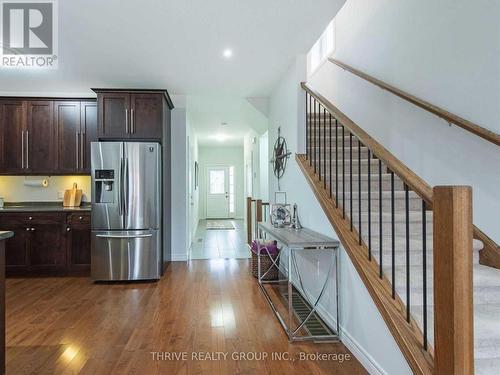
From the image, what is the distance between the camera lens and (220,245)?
21.7 ft

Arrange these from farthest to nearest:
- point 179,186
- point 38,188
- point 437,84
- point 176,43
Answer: point 179,186, point 38,188, point 176,43, point 437,84

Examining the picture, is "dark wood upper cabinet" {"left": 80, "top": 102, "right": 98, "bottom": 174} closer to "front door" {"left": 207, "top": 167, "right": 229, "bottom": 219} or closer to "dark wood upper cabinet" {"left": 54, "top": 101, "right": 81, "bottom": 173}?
"dark wood upper cabinet" {"left": 54, "top": 101, "right": 81, "bottom": 173}

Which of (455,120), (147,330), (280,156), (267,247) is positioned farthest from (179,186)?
(455,120)

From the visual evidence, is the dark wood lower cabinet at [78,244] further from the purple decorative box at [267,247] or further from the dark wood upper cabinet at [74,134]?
the purple decorative box at [267,247]

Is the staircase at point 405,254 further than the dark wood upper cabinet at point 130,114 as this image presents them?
No

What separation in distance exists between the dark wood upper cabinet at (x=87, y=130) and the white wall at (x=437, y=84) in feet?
11.7

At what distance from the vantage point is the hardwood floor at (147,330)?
2.14 metres

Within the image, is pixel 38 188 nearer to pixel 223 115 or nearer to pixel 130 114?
pixel 130 114

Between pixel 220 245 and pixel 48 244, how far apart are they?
10.2 ft

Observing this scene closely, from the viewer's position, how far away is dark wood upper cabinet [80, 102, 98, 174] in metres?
4.60

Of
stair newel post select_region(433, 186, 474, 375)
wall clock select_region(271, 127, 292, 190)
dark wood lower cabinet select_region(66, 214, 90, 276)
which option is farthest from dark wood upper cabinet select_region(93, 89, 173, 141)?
stair newel post select_region(433, 186, 474, 375)

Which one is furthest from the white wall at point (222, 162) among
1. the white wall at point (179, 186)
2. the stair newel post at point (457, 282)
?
the stair newel post at point (457, 282)

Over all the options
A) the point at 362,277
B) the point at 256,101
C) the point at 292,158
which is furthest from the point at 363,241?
the point at 256,101

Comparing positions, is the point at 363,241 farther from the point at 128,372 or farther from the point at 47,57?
the point at 47,57
